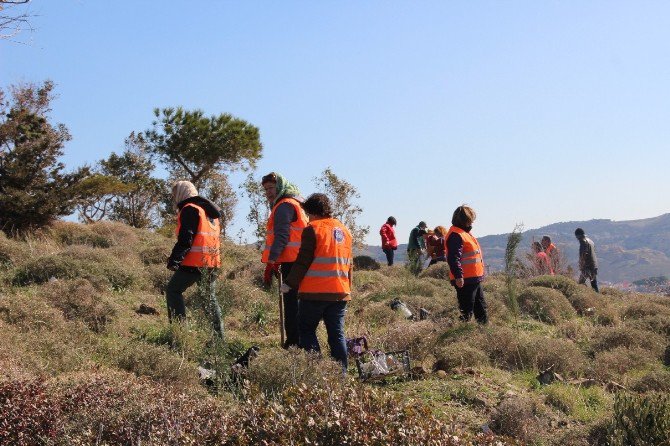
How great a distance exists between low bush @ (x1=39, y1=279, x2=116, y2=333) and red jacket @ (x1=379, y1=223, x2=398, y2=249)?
11.8 metres

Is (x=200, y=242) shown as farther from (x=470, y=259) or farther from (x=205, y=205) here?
(x=470, y=259)

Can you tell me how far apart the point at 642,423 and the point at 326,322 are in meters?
2.95

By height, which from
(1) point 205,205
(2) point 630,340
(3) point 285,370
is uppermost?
(1) point 205,205

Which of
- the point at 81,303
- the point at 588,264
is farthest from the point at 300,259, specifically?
the point at 588,264

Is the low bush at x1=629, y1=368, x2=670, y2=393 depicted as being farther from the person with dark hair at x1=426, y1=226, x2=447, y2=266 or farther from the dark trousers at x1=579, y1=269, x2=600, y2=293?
the person with dark hair at x1=426, y1=226, x2=447, y2=266

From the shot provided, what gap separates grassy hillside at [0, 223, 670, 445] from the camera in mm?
3768

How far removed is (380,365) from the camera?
6.59 meters

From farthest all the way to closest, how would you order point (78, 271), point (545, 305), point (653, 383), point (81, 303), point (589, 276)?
point (589, 276) < point (545, 305) < point (78, 271) < point (81, 303) < point (653, 383)

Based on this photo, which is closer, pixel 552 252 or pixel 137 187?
pixel 552 252

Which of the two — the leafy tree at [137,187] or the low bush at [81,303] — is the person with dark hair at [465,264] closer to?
the low bush at [81,303]

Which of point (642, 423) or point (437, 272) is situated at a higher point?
point (437, 272)

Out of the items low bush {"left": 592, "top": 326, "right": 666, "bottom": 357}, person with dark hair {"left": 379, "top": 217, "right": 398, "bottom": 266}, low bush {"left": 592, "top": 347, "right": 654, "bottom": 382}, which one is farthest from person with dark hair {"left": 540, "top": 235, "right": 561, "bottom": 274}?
low bush {"left": 592, "top": 347, "right": 654, "bottom": 382}

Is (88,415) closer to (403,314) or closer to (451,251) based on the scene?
(451,251)

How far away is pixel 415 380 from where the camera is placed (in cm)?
668
